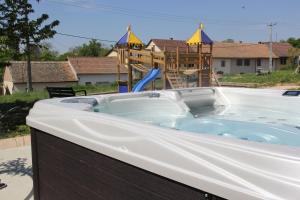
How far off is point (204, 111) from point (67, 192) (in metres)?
2.92

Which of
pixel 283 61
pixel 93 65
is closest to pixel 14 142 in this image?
pixel 93 65

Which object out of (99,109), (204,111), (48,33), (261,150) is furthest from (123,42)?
(261,150)

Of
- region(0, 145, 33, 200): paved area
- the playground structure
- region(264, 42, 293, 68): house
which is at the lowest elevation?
region(0, 145, 33, 200): paved area

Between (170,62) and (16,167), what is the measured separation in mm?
8940

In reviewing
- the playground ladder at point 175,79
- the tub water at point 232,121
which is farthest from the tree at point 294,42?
the tub water at point 232,121

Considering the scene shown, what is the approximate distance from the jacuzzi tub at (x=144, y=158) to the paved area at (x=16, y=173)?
622 mm

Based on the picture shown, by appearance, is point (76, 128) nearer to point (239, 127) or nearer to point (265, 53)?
point (239, 127)

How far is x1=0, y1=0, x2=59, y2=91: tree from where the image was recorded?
25.3 ft

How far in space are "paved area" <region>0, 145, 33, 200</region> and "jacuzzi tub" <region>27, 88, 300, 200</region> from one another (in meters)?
0.62

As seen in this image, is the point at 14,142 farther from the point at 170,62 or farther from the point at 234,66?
the point at 234,66

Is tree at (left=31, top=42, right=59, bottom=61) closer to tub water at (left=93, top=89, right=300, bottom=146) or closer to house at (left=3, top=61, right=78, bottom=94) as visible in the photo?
house at (left=3, top=61, right=78, bottom=94)

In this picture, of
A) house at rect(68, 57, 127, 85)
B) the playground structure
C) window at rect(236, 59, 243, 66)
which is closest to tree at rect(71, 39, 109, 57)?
house at rect(68, 57, 127, 85)

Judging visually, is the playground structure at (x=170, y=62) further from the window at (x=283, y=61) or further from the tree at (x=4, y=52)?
the window at (x=283, y=61)

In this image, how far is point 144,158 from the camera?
69.5 inches
